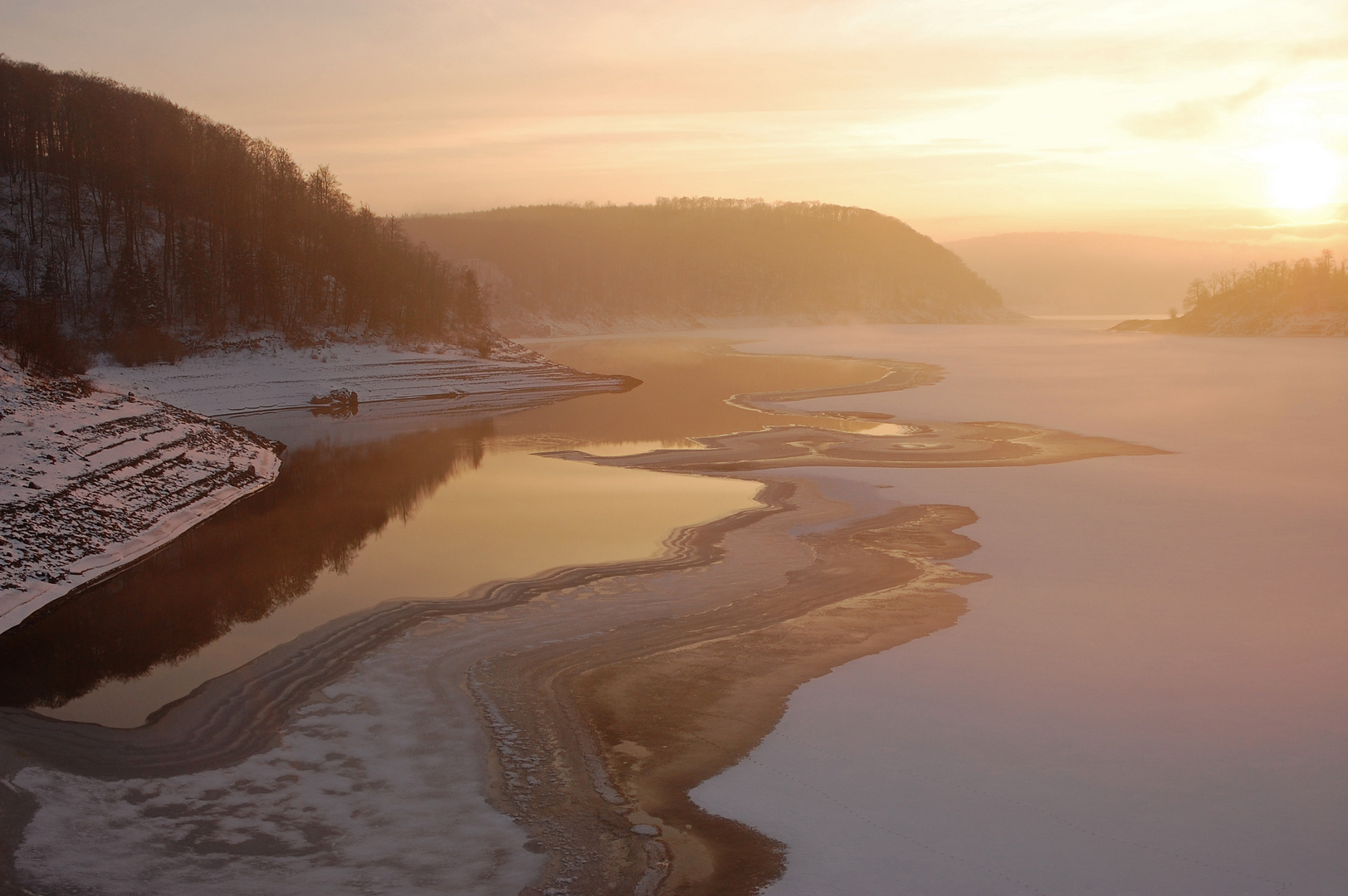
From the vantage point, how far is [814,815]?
9016 millimetres

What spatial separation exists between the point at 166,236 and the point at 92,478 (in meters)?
50.0

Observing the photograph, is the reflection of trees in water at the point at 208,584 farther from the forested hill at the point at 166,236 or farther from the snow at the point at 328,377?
the forested hill at the point at 166,236

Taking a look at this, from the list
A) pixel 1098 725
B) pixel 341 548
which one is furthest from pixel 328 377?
pixel 1098 725

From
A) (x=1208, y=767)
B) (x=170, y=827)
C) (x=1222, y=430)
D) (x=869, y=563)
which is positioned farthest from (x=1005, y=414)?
(x=170, y=827)

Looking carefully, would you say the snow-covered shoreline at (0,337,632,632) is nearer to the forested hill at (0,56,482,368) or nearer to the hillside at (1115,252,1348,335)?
the forested hill at (0,56,482,368)

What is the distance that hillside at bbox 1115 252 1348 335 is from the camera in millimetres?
109875

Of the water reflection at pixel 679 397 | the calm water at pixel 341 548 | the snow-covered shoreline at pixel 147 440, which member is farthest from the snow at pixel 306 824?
the water reflection at pixel 679 397

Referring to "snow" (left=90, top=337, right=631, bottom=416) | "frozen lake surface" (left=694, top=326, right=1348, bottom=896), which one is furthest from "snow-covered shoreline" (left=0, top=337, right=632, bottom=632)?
"frozen lake surface" (left=694, top=326, right=1348, bottom=896)

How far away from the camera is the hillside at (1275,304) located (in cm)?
10988

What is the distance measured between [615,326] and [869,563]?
155151mm

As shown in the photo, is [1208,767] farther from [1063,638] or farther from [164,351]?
[164,351]

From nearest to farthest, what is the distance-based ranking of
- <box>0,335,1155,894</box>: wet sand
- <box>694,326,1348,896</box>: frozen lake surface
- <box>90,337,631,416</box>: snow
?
1. <box>694,326,1348,896</box>: frozen lake surface
2. <box>0,335,1155,894</box>: wet sand
3. <box>90,337,631,416</box>: snow

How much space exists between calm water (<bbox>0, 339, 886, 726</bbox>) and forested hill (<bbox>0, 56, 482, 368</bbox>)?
30.2 metres

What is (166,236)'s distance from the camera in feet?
210
